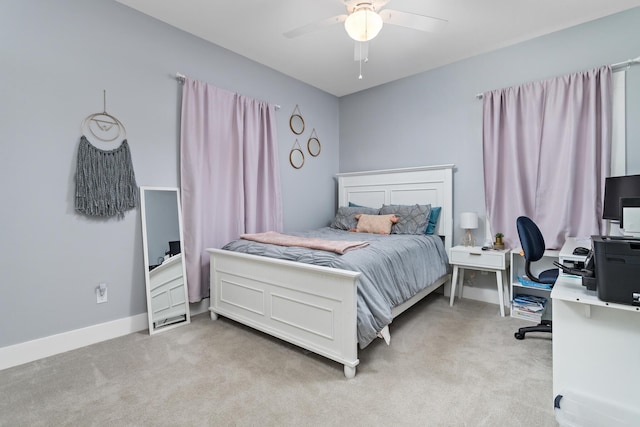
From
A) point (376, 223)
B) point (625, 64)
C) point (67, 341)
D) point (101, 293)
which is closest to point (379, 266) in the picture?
point (376, 223)

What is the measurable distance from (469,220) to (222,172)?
104 inches

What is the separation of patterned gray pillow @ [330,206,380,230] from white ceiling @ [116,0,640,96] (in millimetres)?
1703

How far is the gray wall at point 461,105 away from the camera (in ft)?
8.77

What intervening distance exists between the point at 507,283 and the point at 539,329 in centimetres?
82

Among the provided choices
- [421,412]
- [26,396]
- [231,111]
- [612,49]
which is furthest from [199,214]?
[612,49]

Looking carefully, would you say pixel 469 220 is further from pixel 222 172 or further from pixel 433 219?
pixel 222 172

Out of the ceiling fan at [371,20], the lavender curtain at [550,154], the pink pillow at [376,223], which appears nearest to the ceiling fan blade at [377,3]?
the ceiling fan at [371,20]

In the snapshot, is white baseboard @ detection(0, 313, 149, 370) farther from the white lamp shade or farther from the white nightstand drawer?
the white lamp shade

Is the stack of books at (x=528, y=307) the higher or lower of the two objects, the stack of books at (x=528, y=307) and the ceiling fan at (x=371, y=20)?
the lower

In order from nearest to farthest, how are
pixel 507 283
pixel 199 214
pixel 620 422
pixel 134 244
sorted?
pixel 620 422
pixel 134 244
pixel 199 214
pixel 507 283

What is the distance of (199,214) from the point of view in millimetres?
2959

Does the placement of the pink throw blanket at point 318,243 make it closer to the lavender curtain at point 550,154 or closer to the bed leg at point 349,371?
the bed leg at point 349,371

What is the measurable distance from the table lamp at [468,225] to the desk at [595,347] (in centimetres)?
192

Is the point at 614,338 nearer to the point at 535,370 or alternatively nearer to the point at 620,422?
the point at 620,422
